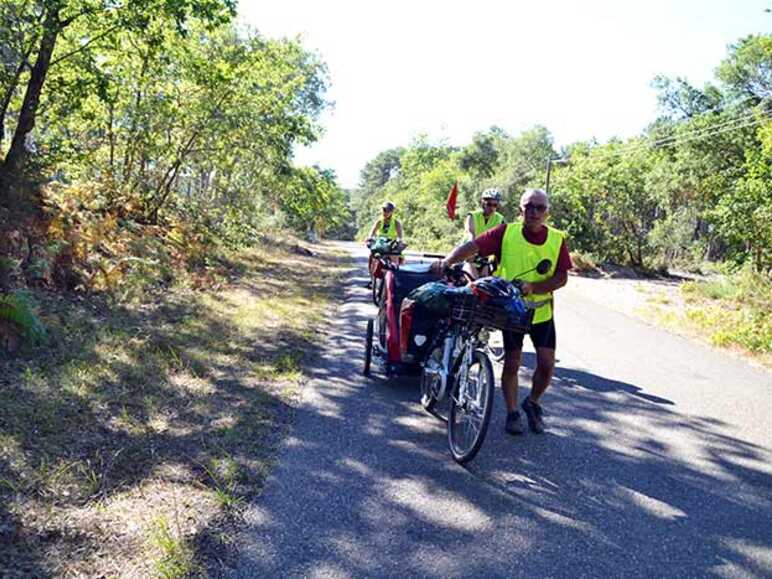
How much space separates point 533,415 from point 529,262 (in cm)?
130

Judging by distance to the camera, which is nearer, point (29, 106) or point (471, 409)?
point (471, 409)

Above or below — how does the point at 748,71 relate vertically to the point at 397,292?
above

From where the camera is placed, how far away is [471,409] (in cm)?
405

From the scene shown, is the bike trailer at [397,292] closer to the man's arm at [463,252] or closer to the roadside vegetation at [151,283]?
the roadside vegetation at [151,283]

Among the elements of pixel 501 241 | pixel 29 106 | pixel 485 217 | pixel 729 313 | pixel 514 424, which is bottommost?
pixel 514 424

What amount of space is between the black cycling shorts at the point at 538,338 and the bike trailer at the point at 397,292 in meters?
1.26

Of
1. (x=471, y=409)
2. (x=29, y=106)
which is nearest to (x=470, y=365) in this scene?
(x=471, y=409)

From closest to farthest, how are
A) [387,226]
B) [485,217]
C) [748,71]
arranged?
[485,217] → [387,226] → [748,71]

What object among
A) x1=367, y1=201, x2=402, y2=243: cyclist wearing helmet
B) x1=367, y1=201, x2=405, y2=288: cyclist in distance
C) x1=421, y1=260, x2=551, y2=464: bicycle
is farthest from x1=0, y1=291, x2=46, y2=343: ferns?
x1=367, y1=201, x2=402, y2=243: cyclist wearing helmet

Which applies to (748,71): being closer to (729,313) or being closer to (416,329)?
(729,313)

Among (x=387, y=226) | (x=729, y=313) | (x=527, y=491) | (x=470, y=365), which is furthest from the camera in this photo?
(x=729, y=313)

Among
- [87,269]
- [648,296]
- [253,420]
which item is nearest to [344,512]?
[253,420]

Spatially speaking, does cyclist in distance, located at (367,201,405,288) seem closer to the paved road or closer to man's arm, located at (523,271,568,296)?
the paved road

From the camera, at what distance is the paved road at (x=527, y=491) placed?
9.51 ft
